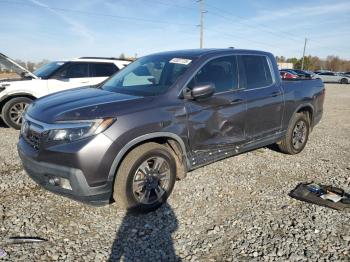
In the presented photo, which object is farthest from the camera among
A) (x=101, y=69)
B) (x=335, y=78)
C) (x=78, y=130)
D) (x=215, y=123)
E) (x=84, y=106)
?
(x=335, y=78)

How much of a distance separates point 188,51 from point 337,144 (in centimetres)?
433

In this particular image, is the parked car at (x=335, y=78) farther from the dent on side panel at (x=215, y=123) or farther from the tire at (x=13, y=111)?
the dent on side panel at (x=215, y=123)

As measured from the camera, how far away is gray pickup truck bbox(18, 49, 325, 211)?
3145mm

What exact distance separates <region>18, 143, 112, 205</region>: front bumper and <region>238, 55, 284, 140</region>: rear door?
7.73ft

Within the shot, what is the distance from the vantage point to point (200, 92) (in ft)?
12.2

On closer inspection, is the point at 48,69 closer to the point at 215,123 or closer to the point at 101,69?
the point at 101,69

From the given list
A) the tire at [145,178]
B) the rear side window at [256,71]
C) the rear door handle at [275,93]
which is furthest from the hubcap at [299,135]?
the tire at [145,178]

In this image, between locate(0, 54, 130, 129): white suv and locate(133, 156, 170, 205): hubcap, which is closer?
locate(133, 156, 170, 205): hubcap

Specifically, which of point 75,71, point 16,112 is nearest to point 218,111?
point 75,71

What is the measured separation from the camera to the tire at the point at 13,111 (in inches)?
295

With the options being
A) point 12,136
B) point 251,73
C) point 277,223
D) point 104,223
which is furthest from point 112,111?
point 12,136

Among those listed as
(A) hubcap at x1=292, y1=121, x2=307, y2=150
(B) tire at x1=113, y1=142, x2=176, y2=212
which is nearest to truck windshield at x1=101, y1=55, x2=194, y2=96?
(B) tire at x1=113, y1=142, x2=176, y2=212

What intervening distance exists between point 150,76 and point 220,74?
954 millimetres

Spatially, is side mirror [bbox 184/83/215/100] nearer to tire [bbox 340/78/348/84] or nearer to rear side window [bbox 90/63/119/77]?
rear side window [bbox 90/63/119/77]
